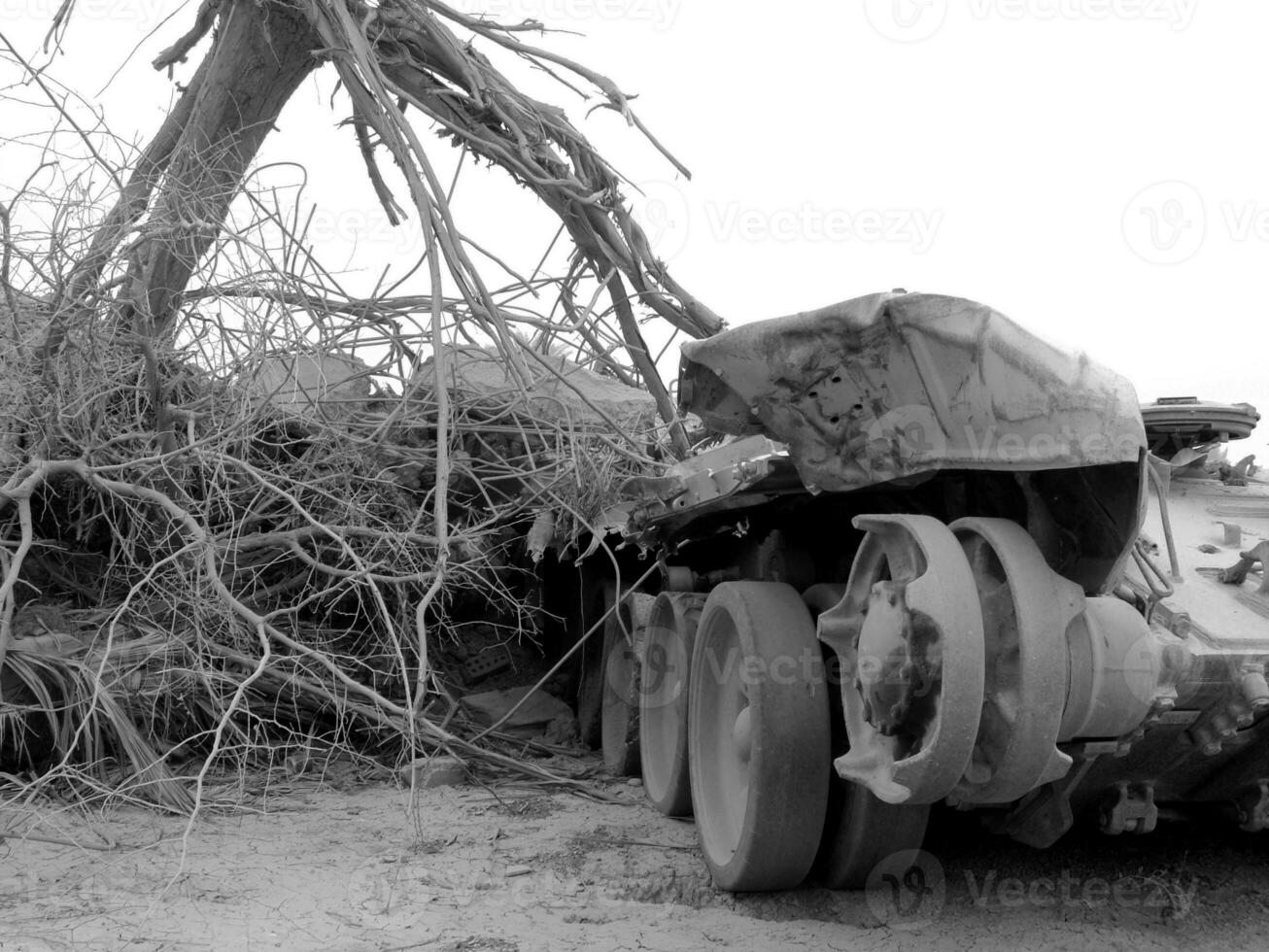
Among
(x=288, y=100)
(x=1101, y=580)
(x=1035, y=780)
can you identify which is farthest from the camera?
(x=288, y=100)

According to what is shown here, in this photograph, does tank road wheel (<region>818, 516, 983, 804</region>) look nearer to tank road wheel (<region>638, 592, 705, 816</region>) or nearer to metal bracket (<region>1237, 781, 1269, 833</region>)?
metal bracket (<region>1237, 781, 1269, 833</region>)

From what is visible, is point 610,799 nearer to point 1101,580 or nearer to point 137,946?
point 137,946

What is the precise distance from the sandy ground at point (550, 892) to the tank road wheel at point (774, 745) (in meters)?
0.15

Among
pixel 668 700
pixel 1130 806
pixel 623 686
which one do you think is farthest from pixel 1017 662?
pixel 623 686

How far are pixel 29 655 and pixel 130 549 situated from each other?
0.81 meters

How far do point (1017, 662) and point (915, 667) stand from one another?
224 millimetres

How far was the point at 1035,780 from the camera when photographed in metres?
2.91

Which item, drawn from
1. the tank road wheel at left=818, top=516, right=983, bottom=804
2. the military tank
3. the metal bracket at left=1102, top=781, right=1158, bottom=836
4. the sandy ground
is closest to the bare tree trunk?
the sandy ground

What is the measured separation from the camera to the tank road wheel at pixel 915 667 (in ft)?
9.21

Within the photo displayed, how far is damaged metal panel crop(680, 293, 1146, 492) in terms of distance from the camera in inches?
112

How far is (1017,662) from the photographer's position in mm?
2904

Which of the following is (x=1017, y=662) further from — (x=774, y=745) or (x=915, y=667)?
(x=774, y=745)

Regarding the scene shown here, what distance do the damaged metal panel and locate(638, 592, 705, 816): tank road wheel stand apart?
174 cm

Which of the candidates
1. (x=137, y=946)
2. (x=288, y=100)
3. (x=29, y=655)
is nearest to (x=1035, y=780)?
(x=137, y=946)
